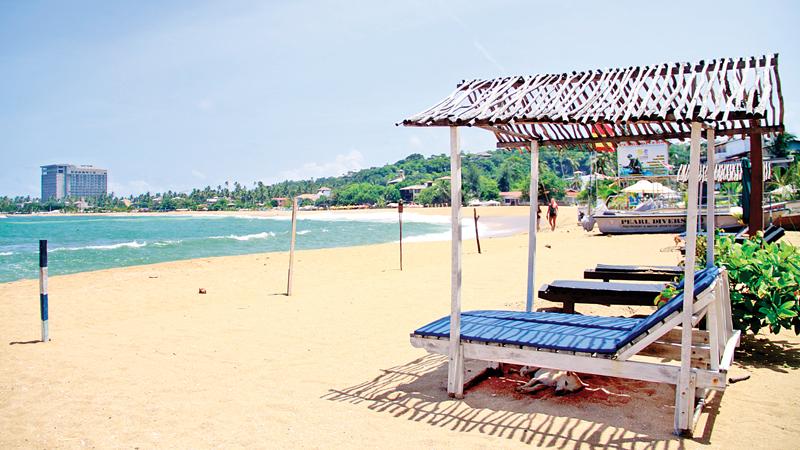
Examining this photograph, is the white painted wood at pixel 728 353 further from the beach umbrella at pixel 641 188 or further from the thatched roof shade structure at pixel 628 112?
the beach umbrella at pixel 641 188

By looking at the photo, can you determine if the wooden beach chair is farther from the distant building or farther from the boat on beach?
the distant building

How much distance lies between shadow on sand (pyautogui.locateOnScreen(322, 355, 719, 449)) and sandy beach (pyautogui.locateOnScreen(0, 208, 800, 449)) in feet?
0.05

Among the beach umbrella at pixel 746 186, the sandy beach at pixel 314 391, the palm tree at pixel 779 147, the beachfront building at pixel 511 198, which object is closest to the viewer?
the sandy beach at pixel 314 391

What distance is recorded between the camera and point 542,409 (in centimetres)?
439

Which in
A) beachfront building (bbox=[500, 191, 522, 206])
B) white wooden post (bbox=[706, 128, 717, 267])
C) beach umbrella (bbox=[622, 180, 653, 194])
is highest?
beachfront building (bbox=[500, 191, 522, 206])

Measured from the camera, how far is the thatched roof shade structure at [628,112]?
3.82 meters

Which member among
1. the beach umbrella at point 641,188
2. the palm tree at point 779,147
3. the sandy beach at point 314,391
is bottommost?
the sandy beach at point 314,391

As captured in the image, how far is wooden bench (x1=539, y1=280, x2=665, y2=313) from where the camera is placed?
6191 millimetres

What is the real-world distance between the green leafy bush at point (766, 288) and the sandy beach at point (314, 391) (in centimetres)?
44

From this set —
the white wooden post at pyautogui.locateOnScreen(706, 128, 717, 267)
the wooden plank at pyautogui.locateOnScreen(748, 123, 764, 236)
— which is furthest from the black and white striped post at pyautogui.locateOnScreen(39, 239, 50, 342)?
the wooden plank at pyautogui.locateOnScreen(748, 123, 764, 236)

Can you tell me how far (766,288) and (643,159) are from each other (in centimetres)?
2060

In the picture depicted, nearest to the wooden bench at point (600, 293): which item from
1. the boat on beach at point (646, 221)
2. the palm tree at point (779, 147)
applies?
Result: the boat on beach at point (646, 221)

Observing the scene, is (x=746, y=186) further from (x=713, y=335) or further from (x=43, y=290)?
(x=43, y=290)

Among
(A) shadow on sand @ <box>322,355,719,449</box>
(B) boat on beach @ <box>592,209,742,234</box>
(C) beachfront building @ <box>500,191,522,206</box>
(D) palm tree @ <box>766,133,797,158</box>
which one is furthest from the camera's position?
(C) beachfront building @ <box>500,191,522,206</box>
